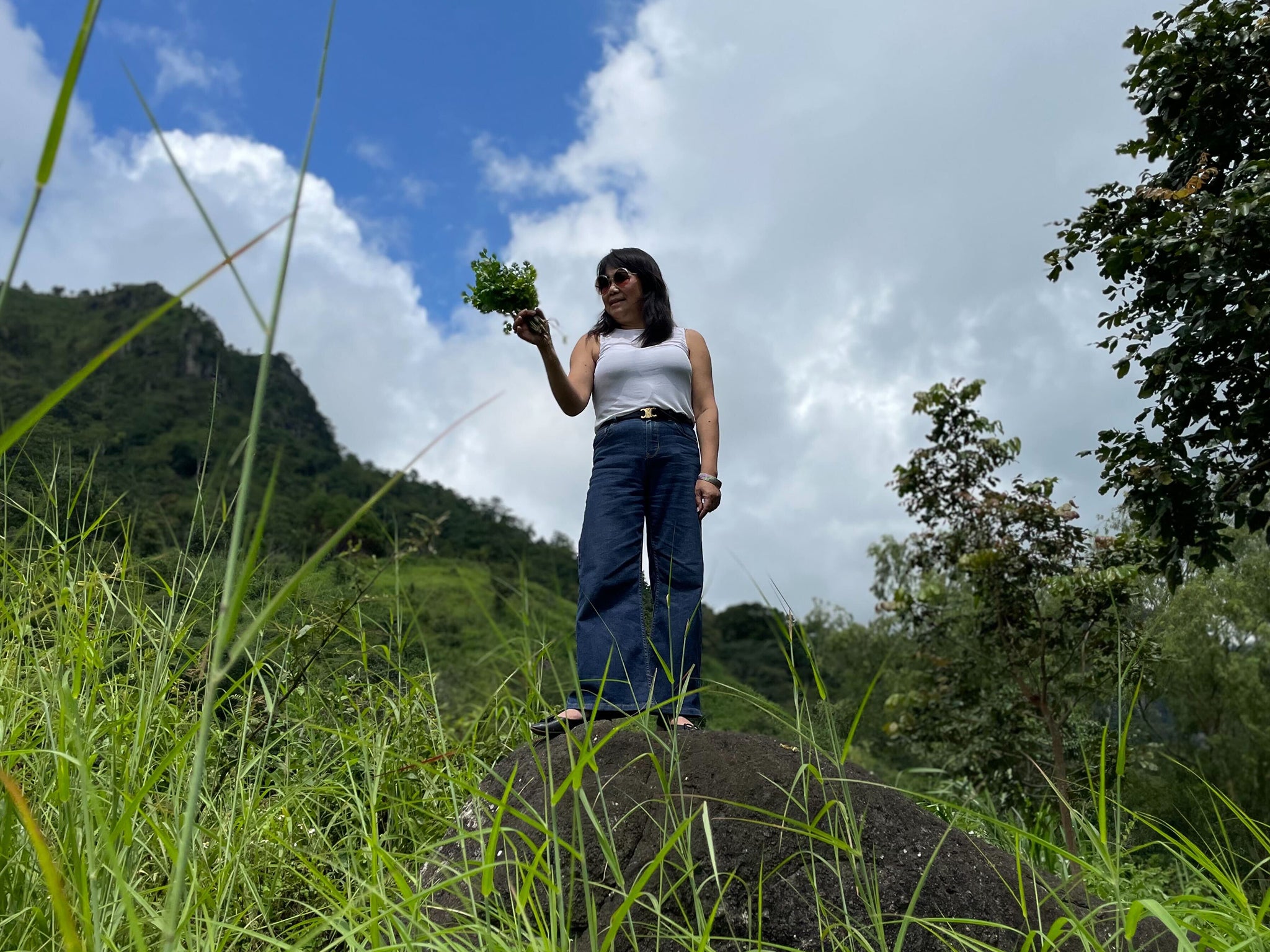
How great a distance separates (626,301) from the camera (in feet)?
12.5

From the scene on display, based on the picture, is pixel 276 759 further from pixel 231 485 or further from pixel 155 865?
pixel 231 485

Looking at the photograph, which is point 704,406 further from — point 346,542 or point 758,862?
point 758,862

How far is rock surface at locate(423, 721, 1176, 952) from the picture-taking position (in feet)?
7.22

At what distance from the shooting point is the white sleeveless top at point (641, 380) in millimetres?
3541

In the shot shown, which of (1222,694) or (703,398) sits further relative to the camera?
(1222,694)

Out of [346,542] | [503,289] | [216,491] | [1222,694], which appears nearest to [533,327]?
[503,289]

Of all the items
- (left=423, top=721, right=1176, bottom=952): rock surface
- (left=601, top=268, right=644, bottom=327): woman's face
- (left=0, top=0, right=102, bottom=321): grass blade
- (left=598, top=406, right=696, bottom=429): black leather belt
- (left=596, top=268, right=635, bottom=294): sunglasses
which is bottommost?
(left=423, top=721, right=1176, bottom=952): rock surface

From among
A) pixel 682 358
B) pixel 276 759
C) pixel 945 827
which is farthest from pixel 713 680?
pixel 682 358

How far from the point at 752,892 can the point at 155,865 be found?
1.38 meters

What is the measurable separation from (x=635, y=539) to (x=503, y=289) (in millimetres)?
968

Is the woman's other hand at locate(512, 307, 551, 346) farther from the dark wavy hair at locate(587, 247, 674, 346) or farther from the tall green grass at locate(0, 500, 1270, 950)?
the tall green grass at locate(0, 500, 1270, 950)

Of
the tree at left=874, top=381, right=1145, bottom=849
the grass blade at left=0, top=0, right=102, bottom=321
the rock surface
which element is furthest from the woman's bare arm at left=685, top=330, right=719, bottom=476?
the tree at left=874, top=381, right=1145, bottom=849

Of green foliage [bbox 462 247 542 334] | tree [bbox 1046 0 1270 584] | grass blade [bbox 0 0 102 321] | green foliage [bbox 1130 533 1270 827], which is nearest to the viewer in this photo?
grass blade [bbox 0 0 102 321]

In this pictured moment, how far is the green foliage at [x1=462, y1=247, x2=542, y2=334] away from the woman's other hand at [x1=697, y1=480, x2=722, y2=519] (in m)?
0.81
